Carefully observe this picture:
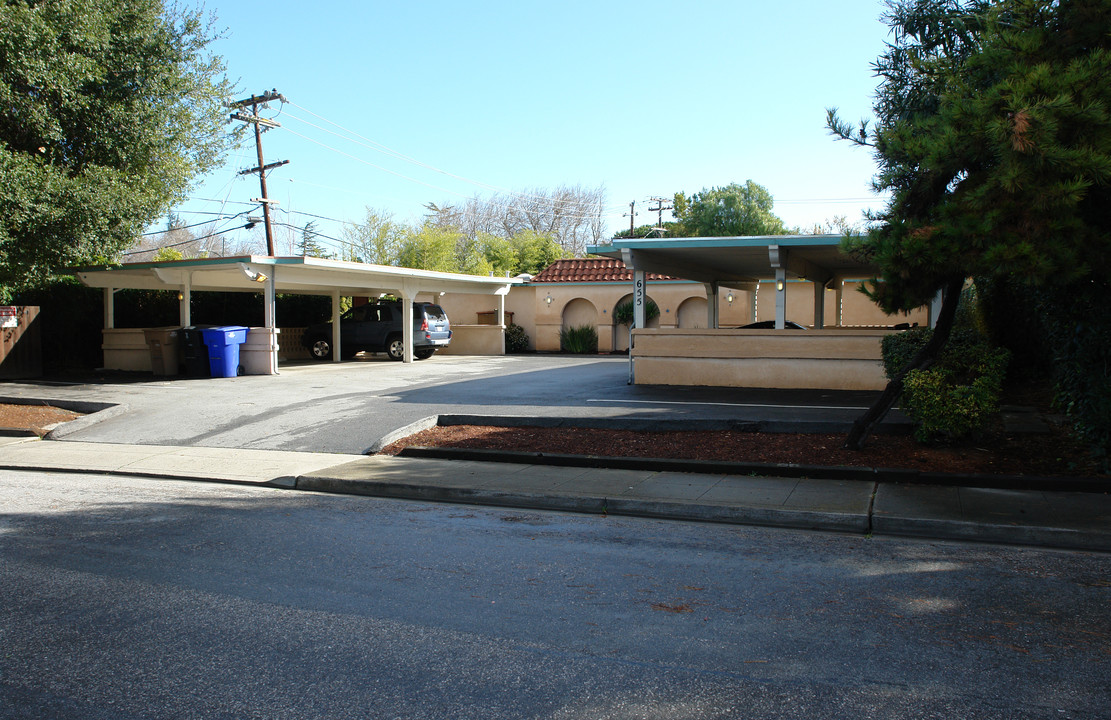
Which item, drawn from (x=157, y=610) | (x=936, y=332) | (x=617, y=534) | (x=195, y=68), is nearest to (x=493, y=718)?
(x=157, y=610)

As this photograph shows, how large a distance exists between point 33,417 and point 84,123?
5.66m

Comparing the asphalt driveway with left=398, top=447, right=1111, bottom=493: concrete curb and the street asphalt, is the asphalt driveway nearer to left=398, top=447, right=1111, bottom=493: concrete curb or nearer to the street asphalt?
the street asphalt

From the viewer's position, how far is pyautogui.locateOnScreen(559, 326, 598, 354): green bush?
3056cm

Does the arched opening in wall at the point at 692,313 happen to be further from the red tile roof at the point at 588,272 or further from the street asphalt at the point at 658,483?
the street asphalt at the point at 658,483

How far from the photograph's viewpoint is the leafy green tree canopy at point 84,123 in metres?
13.1

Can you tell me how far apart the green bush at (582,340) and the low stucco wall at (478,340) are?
2.58 metres

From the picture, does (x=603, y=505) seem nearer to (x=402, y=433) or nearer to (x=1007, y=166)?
(x=402, y=433)

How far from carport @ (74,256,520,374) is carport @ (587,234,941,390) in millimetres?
9004

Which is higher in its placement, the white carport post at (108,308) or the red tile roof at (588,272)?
the red tile roof at (588,272)

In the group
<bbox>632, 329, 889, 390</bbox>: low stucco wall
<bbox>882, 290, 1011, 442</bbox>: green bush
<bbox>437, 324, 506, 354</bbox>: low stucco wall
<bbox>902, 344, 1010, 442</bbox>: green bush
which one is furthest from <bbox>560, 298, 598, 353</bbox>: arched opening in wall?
<bbox>902, 344, 1010, 442</bbox>: green bush

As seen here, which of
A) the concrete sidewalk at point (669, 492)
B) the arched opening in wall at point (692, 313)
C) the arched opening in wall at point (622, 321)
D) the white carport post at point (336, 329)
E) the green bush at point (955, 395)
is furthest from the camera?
the arched opening in wall at point (622, 321)

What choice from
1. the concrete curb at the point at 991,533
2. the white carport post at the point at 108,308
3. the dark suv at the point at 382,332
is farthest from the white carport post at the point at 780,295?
the white carport post at the point at 108,308

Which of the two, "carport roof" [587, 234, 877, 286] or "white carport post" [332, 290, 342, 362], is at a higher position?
"carport roof" [587, 234, 877, 286]

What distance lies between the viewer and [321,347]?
2681 centimetres
